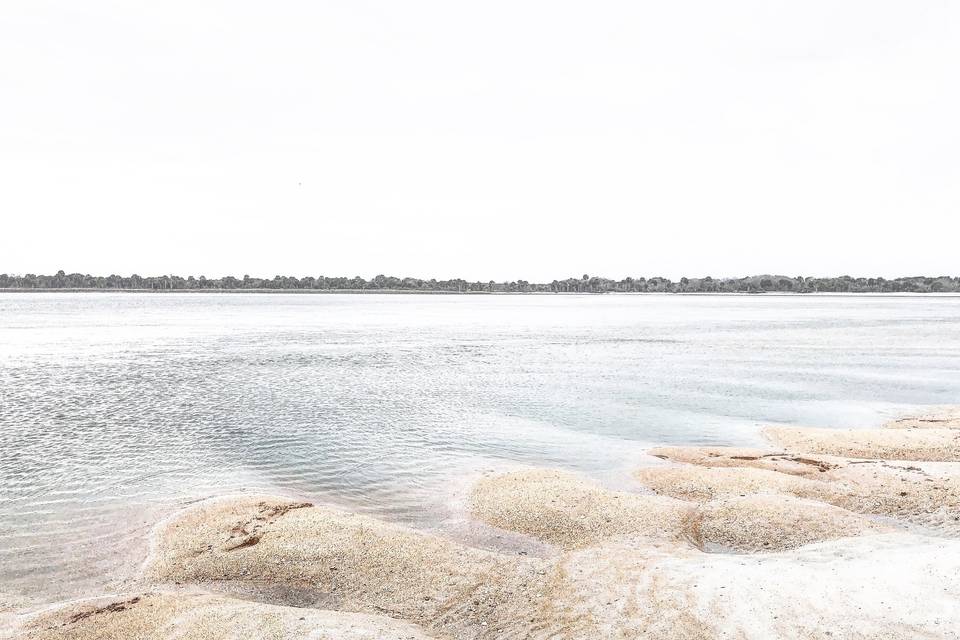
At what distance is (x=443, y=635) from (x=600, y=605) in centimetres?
280

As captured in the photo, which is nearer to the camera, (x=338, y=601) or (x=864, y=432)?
(x=338, y=601)

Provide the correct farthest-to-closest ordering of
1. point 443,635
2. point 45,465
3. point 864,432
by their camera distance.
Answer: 1. point 864,432
2. point 45,465
3. point 443,635

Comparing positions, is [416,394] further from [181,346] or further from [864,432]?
[181,346]

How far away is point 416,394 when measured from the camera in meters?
35.6

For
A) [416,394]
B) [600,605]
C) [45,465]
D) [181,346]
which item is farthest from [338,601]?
[181,346]

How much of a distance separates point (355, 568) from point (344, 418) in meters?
16.9

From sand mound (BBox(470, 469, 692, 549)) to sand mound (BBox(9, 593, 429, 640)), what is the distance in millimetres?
5320

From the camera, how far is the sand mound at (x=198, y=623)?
29.8 ft

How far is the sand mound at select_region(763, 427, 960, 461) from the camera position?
20.2m

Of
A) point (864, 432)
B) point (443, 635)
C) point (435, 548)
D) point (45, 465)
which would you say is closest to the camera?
point (443, 635)

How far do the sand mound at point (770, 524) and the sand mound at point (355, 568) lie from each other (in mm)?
4641

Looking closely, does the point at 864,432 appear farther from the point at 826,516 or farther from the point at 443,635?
the point at 443,635

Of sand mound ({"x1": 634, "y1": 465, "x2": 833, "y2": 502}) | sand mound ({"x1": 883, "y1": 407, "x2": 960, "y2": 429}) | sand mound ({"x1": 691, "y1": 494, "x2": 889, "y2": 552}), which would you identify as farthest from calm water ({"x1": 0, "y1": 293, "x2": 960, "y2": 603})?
sand mound ({"x1": 691, "y1": 494, "x2": 889, "y2": 552})

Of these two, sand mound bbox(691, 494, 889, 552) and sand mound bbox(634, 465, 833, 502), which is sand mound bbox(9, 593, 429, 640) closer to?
sand mound bbox(691, 494, 889, 552)
